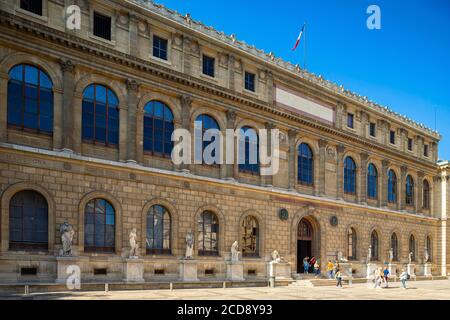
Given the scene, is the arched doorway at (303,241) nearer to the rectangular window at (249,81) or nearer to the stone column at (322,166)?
the stone column at (322,166)

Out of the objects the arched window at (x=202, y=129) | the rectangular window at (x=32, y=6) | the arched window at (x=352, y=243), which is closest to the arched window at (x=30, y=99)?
the rectangular window at (x=32, y=6)

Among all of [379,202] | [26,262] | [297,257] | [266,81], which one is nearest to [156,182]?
[26,262]

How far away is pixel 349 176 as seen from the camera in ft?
162

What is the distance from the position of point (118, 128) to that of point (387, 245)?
33645 mm

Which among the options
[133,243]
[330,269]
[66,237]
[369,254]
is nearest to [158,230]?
[133,243]

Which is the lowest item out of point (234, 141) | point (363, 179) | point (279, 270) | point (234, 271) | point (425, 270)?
point (425, 270)

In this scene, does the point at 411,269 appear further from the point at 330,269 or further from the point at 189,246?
the point at 189,246

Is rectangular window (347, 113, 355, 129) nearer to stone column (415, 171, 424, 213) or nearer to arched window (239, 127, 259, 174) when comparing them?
arched window (239, 127, 259, 174)

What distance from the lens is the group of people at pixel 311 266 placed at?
41.7 meters

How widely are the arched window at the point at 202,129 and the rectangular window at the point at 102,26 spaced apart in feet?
28.0

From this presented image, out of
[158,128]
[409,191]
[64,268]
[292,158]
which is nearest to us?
[64,268]

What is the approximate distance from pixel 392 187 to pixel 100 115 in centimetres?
3616

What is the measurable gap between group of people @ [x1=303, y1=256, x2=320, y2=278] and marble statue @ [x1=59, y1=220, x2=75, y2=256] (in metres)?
20.9

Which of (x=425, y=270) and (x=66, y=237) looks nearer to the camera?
(x=66, y=237)
